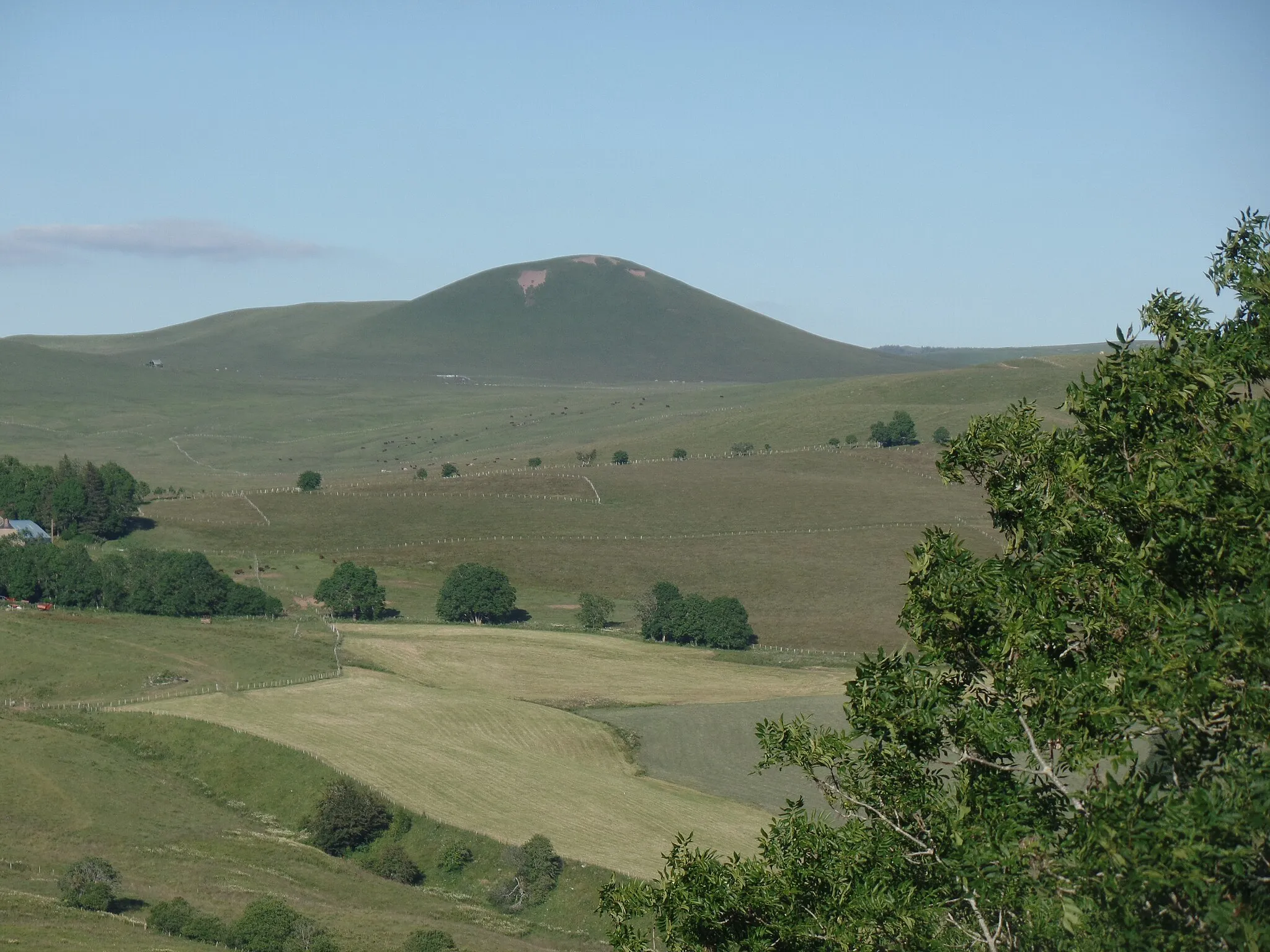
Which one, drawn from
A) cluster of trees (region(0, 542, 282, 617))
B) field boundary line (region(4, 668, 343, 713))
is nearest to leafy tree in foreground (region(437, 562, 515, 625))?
cluster of trees (region(0, 542, 282, 617))

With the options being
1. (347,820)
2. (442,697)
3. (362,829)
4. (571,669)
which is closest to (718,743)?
(442,697)

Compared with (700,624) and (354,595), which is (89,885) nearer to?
(700,624)

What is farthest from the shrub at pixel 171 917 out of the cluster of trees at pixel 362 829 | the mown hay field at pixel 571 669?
the mown hay field at pixel 571 669

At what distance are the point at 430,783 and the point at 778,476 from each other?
105065 millimetres

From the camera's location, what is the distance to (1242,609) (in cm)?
1459

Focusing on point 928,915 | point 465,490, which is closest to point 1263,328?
point 928,915

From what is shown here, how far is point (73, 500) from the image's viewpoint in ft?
470

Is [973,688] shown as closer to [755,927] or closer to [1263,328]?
[755,927]

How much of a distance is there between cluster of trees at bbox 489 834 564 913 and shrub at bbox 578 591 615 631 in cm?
5534

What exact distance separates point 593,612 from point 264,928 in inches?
2614

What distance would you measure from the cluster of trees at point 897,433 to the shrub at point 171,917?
143 metres

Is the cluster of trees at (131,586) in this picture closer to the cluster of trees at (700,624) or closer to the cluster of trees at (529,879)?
the cluster of trees at (700,624)

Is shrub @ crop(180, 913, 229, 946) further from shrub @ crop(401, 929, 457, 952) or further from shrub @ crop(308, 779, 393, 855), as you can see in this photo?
Answer: shrub @ crop(308, 779, 393, 855)

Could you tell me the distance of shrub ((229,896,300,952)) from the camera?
146ft
